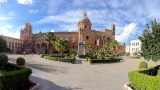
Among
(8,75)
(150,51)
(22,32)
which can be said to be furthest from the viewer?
(22,32)

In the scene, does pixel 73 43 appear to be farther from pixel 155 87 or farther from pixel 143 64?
pixel 155 87

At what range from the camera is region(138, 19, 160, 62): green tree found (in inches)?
475

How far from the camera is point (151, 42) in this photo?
41.6 feet

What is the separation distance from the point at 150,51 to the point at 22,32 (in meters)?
101

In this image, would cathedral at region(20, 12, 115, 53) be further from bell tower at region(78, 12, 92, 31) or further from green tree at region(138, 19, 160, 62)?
green tree at region(138, 19, 160, 62)

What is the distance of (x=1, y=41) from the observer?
444 inches

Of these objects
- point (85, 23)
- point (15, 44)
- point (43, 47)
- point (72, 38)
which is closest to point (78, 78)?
point (85, 23)

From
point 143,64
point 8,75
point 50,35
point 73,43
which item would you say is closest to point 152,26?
point 143,64

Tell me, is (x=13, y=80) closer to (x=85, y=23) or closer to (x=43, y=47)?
(x=85, y=23)

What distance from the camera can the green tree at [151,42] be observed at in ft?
39.6

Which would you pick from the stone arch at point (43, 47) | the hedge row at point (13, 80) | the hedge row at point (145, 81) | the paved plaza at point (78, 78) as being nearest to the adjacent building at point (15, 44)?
the stone arch at point (43, 47)

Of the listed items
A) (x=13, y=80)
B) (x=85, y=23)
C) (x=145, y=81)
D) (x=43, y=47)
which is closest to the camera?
(x=13, y=80)

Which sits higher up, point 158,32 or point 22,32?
point 22,32

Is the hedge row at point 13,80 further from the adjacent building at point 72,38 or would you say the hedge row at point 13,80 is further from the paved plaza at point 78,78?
the adjacent building at point 72,38
